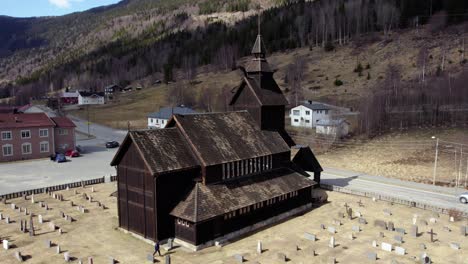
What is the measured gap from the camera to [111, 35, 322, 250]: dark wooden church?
30.3m

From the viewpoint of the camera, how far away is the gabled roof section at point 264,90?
40.3 m

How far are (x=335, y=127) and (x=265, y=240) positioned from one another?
152ft

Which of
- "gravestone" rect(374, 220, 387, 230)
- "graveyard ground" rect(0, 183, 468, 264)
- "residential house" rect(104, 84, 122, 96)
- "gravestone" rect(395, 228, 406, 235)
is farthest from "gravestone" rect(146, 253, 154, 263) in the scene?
"residential house" rect(104, 84, 122, 96)

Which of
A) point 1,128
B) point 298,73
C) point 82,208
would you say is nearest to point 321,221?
point 82,208

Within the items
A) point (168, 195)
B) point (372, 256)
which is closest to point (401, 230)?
point (372, 256)

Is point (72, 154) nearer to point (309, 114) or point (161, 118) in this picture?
point (161, 118)

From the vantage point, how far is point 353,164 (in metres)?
61.6

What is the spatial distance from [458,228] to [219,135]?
22.3m

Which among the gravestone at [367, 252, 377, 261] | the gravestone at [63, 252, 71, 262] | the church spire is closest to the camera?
the gravestone at [63, 252, 71, 262]

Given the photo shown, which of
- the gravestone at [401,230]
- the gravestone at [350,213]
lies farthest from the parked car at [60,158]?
the gravestone at [401,230]

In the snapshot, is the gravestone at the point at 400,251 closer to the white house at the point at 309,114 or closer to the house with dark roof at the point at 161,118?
the white house at the point at 309,114

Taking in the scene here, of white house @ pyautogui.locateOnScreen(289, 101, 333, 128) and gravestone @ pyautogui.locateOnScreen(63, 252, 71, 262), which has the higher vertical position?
white house @ pyautogui.locateOnScreen(289, 101, 333, 128)

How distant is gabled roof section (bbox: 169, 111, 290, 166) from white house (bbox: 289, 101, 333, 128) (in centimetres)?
4328

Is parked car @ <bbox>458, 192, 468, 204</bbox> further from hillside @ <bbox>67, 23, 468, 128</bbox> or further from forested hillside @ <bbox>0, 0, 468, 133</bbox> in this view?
hillside @ <bbox>67, 23, 468, 128</bbox>
